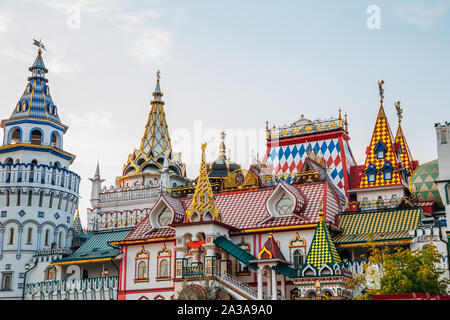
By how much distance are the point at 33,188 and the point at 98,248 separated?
21.1 ft

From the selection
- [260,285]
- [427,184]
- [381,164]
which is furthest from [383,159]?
[260,285]

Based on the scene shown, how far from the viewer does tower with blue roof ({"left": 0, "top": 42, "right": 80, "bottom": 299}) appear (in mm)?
42094

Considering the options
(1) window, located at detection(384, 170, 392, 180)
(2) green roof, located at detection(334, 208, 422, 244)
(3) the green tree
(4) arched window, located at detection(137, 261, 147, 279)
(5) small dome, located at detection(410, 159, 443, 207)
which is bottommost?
(3) the green tree

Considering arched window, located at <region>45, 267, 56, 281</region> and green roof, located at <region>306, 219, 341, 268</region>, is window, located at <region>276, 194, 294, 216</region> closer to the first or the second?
green roof, located at <region>306, 219, 341, 268</region>

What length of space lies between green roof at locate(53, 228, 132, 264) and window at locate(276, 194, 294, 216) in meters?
9.89

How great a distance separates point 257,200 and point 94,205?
20.2 meters

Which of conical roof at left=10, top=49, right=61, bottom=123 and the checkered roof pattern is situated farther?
conical roof at left=10, top=49, right=61, bottom=123

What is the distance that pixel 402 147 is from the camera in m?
49.6

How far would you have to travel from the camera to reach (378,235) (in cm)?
3200

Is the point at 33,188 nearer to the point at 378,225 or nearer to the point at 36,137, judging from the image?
the point at 36,137

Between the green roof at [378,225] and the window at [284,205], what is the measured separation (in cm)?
285

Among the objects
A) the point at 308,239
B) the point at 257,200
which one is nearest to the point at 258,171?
the point at 257,200

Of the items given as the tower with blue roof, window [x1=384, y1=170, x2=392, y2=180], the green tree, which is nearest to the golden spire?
the tower with blue roof
